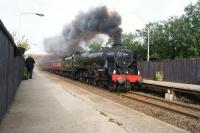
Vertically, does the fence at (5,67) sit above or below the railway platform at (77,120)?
above

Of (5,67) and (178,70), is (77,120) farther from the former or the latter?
(178,70)

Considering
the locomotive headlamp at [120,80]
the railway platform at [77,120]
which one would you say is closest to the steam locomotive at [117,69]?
the locomotive headlamp at [120,80]

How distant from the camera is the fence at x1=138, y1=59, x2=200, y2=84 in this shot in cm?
2065

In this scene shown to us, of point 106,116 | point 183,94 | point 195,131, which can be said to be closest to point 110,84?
point 183,94

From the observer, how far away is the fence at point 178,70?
2065 centimetres

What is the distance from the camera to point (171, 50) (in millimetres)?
38938

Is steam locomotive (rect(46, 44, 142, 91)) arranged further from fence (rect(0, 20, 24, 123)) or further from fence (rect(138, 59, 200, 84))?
fence (rect(0, 20, 24, 123))

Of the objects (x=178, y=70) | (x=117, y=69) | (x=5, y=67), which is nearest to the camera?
(x=5, y=67)

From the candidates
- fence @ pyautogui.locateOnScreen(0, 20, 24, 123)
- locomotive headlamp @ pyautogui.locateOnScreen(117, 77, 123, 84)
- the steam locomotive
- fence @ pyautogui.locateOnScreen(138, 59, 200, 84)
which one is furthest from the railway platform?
fence @ pyautogui.locateOnScreen(138, 59, 200, 84)

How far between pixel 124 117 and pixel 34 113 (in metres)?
2.91

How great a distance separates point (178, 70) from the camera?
75.2 ft

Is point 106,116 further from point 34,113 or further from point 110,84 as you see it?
point 110,84

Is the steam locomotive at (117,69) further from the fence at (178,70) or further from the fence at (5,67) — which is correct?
the fence at (5,67)

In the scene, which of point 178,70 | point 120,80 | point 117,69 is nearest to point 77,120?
point 120,80
